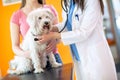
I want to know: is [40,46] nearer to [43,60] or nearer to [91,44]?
[43,60]

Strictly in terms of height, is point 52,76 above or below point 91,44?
below

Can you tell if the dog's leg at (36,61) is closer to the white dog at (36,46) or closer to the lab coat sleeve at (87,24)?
the white dog at (36,46)

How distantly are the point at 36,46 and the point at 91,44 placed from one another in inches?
18.0

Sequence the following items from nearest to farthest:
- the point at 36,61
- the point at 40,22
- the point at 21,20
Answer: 1. the point at 40,22
2. the point at 36,61
3. the point at 21,20

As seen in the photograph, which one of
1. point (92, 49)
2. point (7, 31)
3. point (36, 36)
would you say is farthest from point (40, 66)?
point (7, 31)

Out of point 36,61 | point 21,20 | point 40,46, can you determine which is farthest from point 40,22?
point 21,20

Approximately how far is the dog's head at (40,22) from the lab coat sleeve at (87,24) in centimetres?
33

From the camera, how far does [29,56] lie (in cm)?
180

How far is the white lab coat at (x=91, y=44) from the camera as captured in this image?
129 centimetres

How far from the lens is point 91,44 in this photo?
136cm

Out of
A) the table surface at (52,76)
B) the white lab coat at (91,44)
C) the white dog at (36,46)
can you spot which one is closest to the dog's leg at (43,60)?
the white dog at (36,46)

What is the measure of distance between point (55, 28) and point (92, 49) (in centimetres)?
39

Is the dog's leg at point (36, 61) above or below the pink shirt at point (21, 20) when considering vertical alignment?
below

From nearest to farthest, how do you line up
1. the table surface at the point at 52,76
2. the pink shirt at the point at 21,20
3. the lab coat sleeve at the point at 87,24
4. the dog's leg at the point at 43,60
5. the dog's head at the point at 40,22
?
the lab coat sleeve at the point at 87,24 < the table surface at the point at 52,76 < the dog's head at the point at 40,22 < the dog's leg at the point at 43,60 < the pink shirt at the point at 21,20
